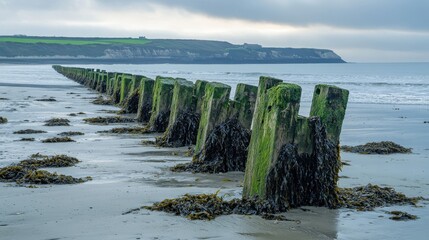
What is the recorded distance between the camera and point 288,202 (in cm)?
636

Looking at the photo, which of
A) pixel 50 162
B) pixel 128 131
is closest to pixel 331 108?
pixel 50 162

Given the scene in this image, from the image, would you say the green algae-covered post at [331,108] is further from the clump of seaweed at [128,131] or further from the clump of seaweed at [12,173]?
the clump of seaweed at [128,131]

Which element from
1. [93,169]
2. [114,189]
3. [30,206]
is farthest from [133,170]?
[30,206]

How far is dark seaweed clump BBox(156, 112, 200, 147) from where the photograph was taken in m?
11.5

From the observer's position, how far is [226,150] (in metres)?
8.83

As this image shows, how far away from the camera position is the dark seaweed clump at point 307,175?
248 inches

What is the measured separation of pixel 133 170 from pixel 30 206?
2348mm

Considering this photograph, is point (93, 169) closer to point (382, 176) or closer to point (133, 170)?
point (133, 170)

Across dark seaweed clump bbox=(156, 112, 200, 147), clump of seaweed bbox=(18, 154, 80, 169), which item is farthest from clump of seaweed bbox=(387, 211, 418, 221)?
dark seaweed clump bbox=(156, 112, 200, 147)

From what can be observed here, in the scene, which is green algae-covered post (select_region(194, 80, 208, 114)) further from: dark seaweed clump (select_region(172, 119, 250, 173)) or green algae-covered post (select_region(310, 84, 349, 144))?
green algae-covered post (select_region(310, 84, 349, 144))

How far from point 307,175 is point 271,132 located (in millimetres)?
656

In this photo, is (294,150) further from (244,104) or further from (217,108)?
(217,108)

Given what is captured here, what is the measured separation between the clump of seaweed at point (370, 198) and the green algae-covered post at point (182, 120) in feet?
16.0

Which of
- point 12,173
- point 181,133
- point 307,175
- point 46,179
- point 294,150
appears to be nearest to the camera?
point 294,150
